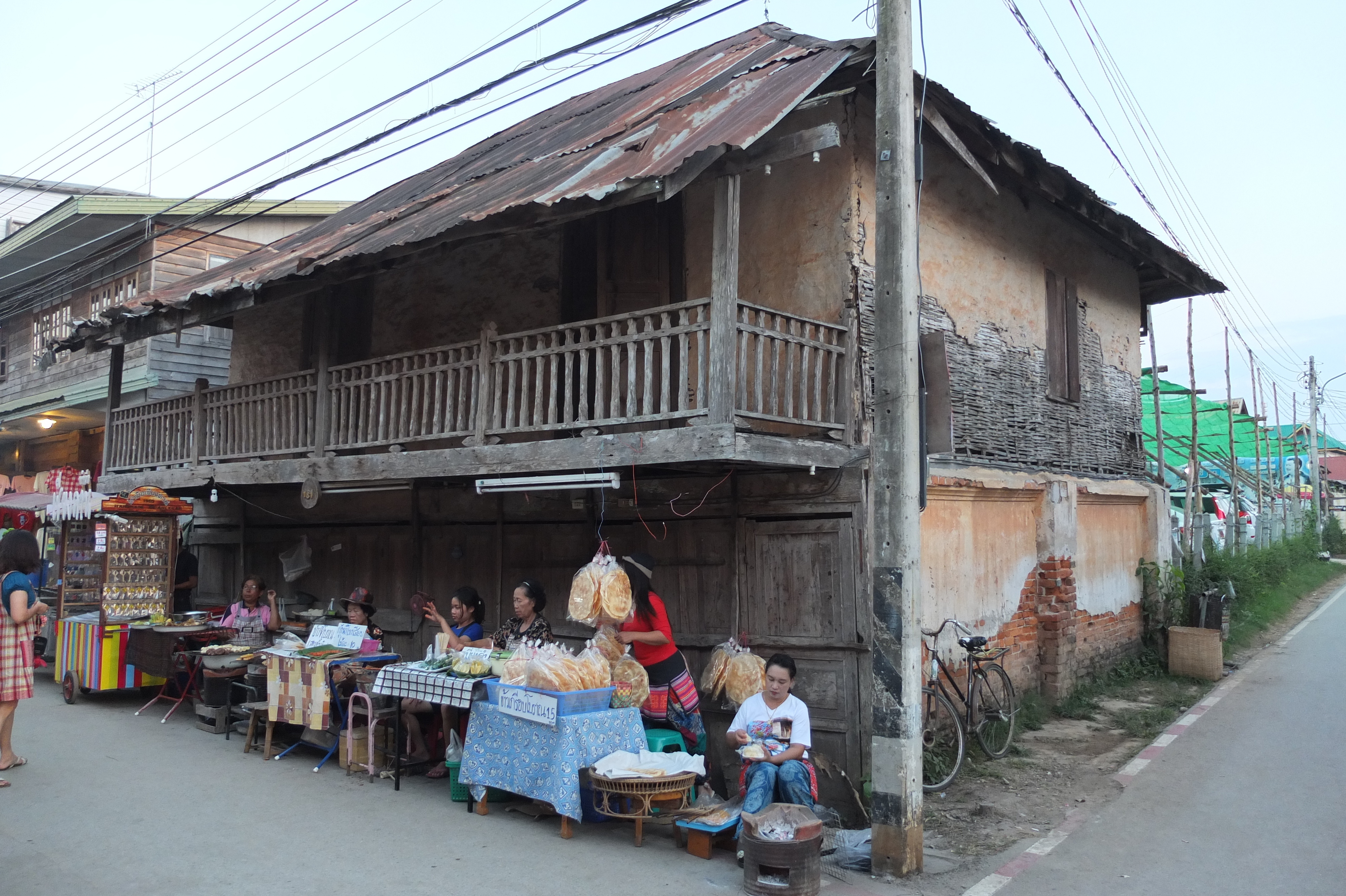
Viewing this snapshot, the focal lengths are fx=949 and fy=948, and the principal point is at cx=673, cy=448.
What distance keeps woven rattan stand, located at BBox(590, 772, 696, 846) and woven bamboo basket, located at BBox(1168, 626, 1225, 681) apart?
30.4ft

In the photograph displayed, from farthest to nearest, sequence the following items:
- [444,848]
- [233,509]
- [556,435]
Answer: [233,509], [556,435], [444,848]

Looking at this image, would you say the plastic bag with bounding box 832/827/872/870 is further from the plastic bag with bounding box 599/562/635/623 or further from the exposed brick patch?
Result: the exposed brick patch

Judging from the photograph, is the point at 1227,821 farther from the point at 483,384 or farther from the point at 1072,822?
the point at 483,384

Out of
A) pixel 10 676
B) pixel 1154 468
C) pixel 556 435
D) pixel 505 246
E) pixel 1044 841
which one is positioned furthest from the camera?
pixel 1154 468

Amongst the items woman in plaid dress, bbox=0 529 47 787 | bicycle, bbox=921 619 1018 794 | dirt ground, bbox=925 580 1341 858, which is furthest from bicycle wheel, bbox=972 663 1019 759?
woman in plaid dress, bbox=0 529 47 787

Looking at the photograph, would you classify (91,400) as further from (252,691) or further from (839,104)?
(839,104)

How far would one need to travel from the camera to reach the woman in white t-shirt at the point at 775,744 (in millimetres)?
5918

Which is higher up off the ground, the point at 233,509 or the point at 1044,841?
the point at 233,509

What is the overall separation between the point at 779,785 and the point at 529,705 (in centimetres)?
172

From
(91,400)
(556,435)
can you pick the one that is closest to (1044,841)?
(556,435)

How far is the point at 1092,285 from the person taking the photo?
12.6 meters

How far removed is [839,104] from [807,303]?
1.71 meters

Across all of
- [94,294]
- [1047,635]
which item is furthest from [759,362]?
[94,294]

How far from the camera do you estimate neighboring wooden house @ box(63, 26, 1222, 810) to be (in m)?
7.11
